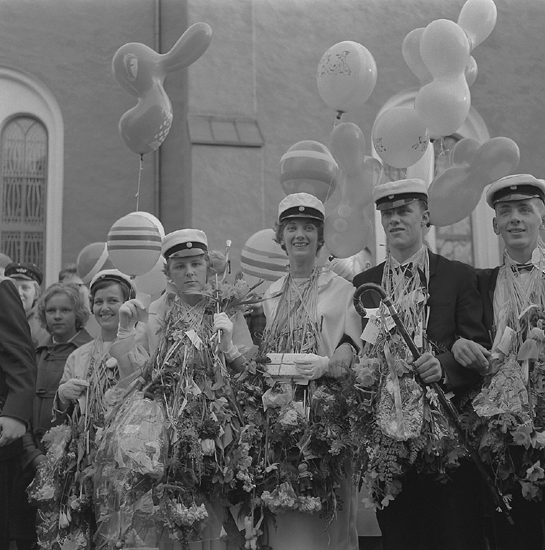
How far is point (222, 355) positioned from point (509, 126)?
314 inches

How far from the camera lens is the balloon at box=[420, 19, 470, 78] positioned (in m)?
5.99

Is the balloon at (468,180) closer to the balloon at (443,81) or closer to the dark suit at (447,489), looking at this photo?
the balloon at (443,81)

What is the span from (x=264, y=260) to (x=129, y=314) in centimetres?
165

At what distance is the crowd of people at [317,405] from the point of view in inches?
173

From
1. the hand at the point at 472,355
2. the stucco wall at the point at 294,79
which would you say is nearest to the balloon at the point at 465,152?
the hand at the point at 472,355

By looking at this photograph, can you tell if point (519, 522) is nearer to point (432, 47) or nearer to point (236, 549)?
point (236, 549)

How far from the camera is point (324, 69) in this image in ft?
21.3

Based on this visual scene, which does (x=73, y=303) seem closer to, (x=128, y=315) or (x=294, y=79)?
(x=128, y=315)

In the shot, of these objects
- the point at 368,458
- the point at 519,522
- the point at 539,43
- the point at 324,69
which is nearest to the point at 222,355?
the point at 368,458

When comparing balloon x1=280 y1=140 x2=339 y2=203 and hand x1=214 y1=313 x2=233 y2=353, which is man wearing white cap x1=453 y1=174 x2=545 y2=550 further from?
balloon x1=280 y1=140 x2=339 y2=203

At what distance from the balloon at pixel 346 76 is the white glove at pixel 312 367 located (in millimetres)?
2348

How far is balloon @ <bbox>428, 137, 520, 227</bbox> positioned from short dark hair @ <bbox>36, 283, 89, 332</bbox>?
241 centimetres

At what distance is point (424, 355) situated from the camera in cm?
443

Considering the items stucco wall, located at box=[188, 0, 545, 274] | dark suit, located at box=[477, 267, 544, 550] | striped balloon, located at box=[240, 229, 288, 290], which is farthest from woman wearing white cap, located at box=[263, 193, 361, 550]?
stucco wall, located at box=[188, 0, 545, 274]
